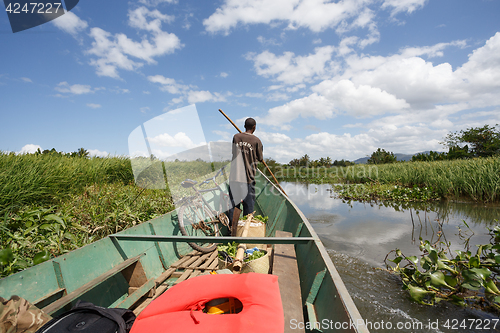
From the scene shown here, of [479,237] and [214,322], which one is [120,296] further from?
[479,237]

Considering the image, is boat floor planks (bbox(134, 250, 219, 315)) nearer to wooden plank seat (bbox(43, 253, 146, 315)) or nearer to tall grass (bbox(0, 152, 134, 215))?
Result: wooden plank seat (bbox(43, 253, 146, 315))

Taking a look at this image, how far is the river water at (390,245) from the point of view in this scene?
303cm

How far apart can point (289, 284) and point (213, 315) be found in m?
0.96

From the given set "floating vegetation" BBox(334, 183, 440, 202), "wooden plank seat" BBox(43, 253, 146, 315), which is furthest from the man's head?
"floating vegetation" BBox(334, 183, 440, 202)

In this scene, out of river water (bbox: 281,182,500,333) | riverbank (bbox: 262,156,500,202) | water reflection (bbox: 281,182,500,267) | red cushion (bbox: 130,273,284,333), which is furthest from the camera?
riverbank (bbox: 262,156,500,202)

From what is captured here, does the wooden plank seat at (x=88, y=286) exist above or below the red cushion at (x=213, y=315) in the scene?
below

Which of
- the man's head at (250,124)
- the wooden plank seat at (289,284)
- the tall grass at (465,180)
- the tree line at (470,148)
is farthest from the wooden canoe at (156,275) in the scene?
the tree line at (470,148)

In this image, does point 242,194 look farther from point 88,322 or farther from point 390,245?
point 390,245

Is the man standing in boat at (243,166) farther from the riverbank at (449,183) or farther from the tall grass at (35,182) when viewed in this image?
the riverbank at (449,183)

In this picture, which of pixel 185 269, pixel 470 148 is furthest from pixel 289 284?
pixel 470 148

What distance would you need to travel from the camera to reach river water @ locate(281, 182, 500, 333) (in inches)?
119

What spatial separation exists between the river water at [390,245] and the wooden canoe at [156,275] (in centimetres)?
157

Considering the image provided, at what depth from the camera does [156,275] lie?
2.97m

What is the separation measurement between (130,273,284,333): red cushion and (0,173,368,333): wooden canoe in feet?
0.99
